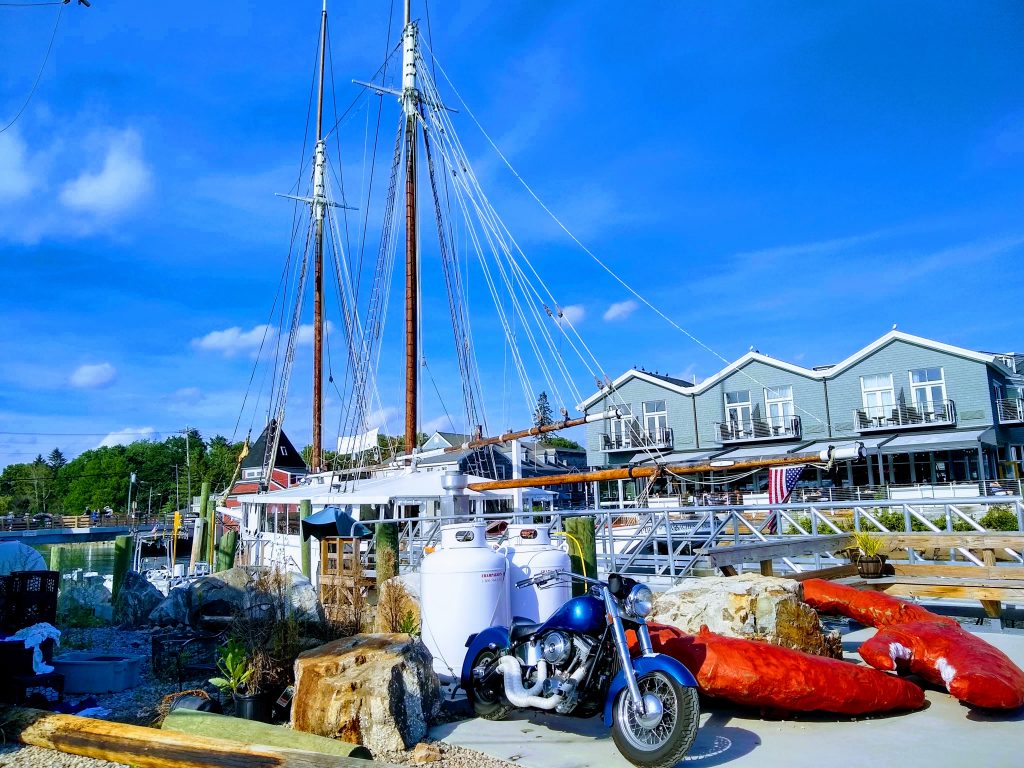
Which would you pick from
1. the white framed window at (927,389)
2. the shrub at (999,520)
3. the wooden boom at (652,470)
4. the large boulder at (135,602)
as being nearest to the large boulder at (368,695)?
the large boulder at (135,602)

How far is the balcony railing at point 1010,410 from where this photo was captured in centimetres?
3938

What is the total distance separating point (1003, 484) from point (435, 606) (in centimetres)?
3793

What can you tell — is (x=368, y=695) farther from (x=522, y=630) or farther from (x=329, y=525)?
(x=329, y=525)

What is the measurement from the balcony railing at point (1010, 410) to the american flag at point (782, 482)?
26.7 meters

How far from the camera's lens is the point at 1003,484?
3716 cm

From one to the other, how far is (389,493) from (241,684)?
1427 cm

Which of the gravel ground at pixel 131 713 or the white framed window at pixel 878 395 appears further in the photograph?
the white framed window at pixel 878 395

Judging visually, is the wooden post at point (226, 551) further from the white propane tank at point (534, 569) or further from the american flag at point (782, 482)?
the white propane tank at point (534, 569)

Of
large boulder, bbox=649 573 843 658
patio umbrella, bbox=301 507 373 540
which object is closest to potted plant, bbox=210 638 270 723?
large boulder, bbox=649 573 843 658

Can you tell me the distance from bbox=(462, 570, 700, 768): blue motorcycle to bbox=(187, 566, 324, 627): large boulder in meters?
2.65

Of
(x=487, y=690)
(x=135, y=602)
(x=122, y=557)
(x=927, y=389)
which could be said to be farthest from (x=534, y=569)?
(x=927, y=389)

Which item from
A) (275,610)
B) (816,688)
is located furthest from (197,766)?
(816,688)

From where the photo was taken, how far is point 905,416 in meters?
40.9

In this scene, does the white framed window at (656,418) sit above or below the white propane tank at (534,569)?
above
